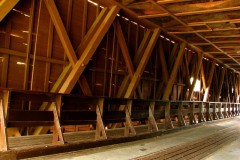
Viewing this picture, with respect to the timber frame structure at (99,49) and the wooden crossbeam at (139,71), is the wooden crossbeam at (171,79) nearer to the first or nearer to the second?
the timber frame structure at (99,49)

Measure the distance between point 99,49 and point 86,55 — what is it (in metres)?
1.46

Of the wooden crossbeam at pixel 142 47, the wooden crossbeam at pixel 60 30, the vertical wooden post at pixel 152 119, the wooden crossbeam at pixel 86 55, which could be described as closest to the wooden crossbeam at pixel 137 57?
the wooden crossbeam at pixel 142 47

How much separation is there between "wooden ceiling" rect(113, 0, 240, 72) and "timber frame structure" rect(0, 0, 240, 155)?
0.02 metres

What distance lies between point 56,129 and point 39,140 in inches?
28.5

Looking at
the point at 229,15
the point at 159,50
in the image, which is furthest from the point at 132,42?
the point at 229,15

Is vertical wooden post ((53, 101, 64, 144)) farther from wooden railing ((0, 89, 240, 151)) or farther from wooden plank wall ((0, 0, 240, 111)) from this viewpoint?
wooden plank wall ((0, 0, 240, 111))

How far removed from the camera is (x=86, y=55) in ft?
21.6

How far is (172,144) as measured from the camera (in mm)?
6480

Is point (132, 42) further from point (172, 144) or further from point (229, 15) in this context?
point (172, 144)

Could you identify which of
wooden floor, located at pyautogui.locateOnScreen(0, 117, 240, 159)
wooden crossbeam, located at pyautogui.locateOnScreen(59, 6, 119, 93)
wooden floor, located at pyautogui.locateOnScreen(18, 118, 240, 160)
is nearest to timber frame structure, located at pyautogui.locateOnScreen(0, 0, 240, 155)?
wooden crossbeam, located at pyautogui.locateOnScreen(59, 6, 119, 93)

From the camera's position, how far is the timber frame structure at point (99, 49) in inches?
220

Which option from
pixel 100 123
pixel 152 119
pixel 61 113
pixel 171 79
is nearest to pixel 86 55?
pixel 100 123

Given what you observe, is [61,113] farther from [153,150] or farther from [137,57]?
[137,57]

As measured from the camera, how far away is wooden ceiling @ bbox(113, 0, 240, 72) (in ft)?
23.6
